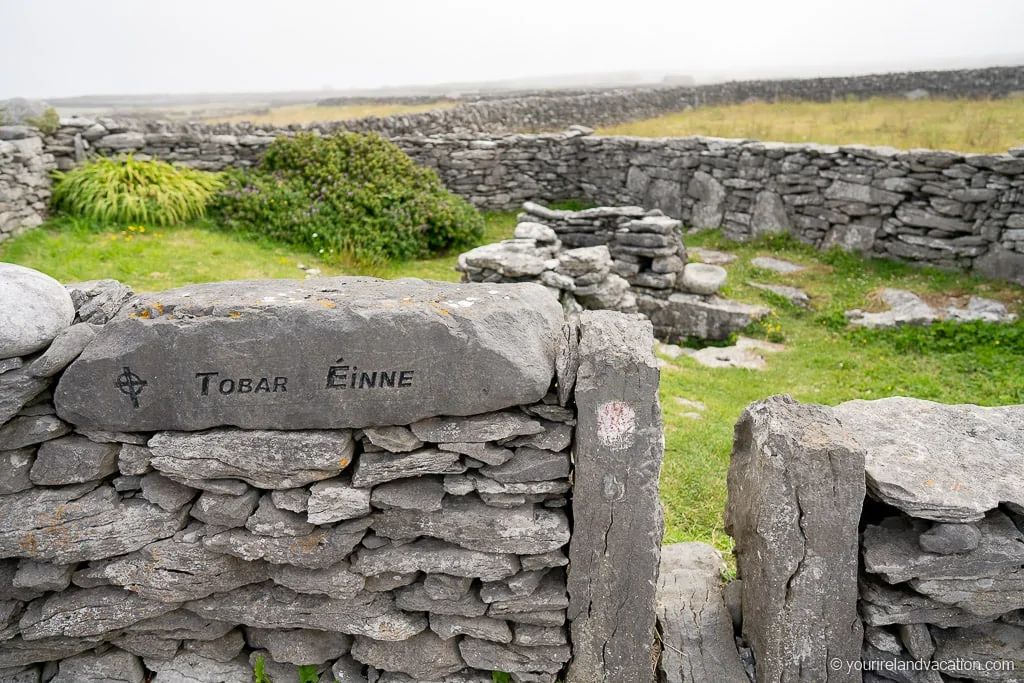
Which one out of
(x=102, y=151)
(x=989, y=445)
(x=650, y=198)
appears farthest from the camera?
(x=650, y=198)

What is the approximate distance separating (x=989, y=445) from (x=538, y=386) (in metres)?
2.75

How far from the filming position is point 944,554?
143 inches

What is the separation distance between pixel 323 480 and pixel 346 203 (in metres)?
10.7

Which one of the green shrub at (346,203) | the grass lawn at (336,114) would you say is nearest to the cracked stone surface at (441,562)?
the green shrub at (346,203)

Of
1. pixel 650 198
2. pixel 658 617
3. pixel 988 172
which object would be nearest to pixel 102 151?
pixel 650 198

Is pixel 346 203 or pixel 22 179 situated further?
pixel 346 203

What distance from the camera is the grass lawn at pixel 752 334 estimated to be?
722 centimetres

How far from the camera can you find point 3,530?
3.77 m

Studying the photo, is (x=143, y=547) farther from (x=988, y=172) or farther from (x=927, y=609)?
(x=988, y=172)

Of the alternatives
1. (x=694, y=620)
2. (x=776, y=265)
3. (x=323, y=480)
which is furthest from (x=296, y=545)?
(x=776, y=265)

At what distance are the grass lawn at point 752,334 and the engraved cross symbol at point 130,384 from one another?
164 inches

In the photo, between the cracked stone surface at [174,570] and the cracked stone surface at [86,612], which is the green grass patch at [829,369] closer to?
the cracked stone surface at [174,570]

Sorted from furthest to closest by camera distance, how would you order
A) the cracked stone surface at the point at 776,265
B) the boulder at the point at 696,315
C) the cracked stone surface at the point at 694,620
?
1. the cracked stone surface at the point at 776,265
2. the boulder at the point at 696,315
3. the cracked stone surface at the point at 694,620
